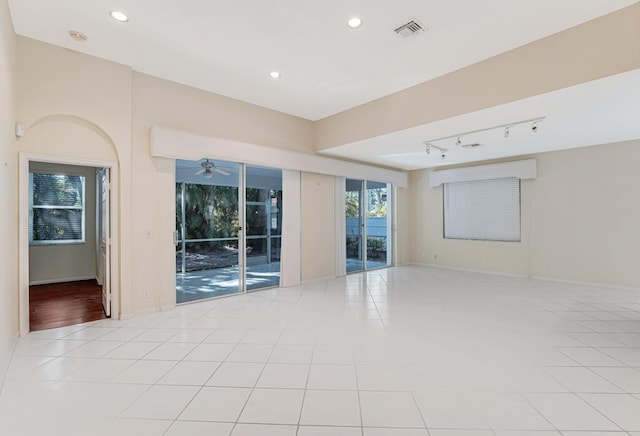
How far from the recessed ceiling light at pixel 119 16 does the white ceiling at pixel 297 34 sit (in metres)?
0.06

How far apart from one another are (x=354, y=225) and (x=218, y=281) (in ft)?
11.0

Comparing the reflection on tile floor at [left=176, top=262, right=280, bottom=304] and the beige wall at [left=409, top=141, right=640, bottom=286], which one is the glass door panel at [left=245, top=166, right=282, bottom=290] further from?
the beige wall at [left=409, top=141, right=640, bottom=286]

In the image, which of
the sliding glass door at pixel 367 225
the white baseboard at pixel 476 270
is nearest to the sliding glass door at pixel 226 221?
the sliding glass door at pixel 367 225

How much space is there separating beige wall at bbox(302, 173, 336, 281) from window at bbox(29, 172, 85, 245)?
4.86m

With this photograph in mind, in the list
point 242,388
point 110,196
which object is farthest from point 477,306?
point 110,196

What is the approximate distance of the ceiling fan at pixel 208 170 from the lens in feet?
16.8

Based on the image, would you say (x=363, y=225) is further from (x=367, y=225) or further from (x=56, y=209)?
(x=56, y=209)

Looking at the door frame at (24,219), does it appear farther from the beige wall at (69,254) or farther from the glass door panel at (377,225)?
the glass door panel at (377,225)

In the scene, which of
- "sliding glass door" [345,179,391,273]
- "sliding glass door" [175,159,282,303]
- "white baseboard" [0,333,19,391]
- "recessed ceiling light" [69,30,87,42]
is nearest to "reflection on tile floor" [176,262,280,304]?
"sliding glass door" [175,159,282,303]

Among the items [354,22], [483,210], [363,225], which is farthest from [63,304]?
[483,210]

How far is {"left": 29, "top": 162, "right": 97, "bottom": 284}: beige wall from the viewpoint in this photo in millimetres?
6117

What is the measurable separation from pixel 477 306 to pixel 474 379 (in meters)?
2.32

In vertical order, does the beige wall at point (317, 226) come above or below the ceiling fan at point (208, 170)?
below

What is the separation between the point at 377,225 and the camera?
8.22 meters
